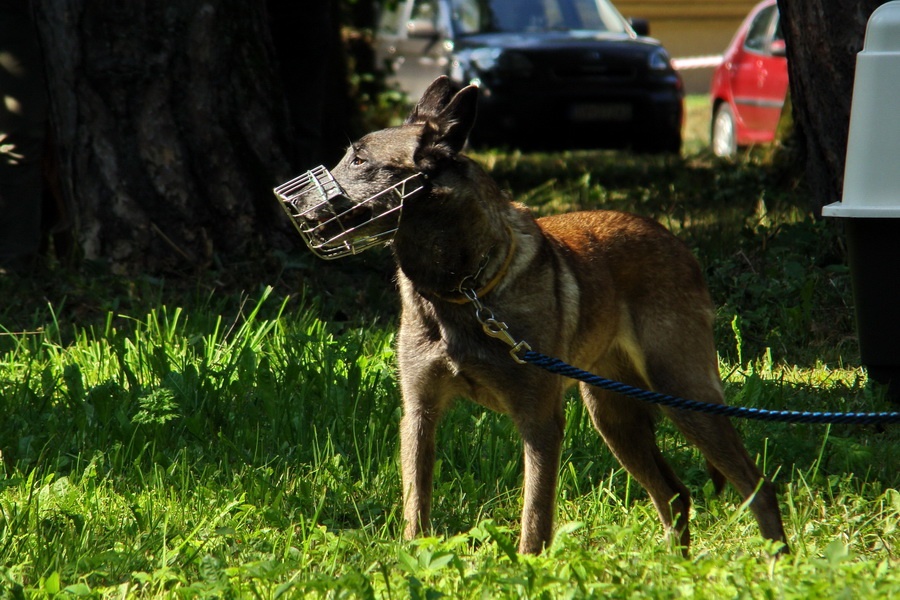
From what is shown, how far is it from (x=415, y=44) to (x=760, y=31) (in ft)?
13.7

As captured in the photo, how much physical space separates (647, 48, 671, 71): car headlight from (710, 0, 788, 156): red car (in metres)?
0.96

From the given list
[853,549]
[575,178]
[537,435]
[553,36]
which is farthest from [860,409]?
[553,36]

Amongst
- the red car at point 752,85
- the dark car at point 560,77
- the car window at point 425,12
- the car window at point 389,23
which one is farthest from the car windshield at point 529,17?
the car window at point 389,23

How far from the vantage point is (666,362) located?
3494mm

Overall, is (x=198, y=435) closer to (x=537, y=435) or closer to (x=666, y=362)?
(x=537, y=435)

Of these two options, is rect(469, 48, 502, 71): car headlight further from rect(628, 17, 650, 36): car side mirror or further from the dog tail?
the dog tail

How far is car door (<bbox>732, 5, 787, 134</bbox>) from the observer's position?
1121 cm

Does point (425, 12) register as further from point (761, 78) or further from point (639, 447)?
point (639, 447)

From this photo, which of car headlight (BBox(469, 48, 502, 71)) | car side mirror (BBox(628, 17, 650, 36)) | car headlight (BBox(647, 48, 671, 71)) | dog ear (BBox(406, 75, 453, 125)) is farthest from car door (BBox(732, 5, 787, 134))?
dog ear (BBox(406, 75, 453, 125))

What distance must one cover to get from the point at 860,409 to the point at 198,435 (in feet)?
8.64

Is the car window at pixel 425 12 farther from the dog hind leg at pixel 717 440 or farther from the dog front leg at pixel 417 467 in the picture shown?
the dog front leg at pixel 417 467

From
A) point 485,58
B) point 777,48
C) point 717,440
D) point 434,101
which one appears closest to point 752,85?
point 777,48

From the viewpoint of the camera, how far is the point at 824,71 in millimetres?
5633

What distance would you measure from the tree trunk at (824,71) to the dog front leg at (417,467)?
324cm
